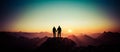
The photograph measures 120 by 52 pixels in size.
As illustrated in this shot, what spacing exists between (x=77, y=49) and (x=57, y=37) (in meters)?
11.4

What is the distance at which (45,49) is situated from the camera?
65688 mm

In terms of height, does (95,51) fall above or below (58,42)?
below

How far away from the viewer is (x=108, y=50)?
6662 centimetres

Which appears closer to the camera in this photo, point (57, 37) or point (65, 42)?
point (57, 37)

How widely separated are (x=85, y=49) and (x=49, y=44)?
16.9 meters

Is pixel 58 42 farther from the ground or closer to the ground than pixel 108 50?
farther from the ground

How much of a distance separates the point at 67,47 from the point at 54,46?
262 inches

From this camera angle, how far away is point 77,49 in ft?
219

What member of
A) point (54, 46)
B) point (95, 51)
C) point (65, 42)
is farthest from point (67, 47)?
point (95, 51)

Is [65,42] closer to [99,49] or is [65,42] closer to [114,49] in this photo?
[99,49]

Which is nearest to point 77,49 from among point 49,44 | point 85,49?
point 85,49

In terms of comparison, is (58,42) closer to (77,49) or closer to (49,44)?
(49,44)

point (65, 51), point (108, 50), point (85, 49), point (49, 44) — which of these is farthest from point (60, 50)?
point (108, 50)

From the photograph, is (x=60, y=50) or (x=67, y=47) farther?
(x=67, y=47)
